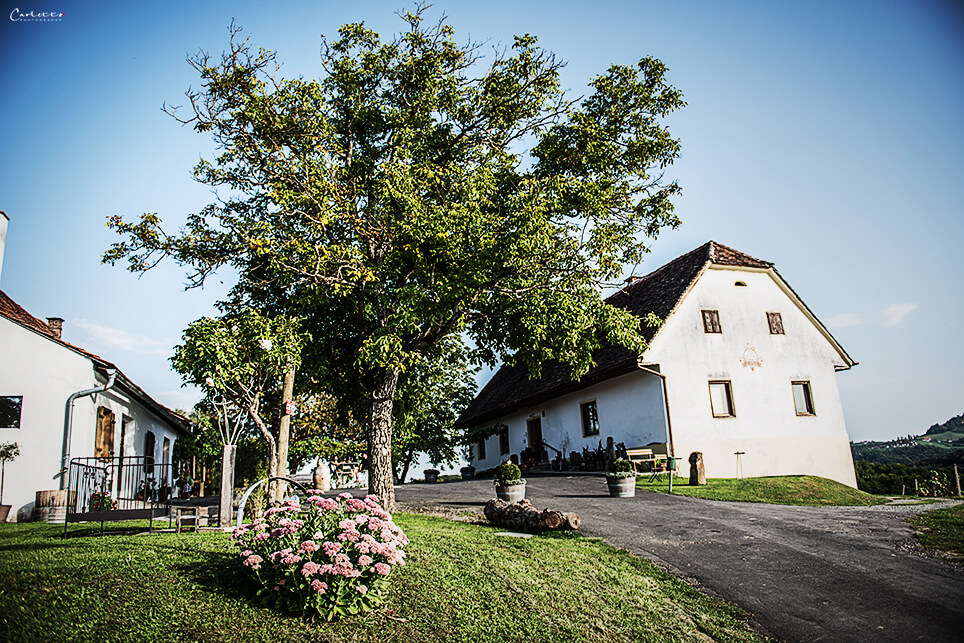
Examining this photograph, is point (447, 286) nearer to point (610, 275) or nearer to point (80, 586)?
point (610, 275)

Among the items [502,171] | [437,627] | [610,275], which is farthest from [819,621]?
[502,171]

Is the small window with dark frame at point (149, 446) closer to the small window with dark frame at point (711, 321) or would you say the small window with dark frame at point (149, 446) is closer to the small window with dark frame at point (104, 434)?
the small window with dark frame at point (104, 434)

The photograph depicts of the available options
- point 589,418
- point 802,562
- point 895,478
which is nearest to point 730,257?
point 589,418

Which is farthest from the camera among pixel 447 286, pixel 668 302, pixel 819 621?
pixel 668 302

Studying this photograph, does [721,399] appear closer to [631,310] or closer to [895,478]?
[631,310]

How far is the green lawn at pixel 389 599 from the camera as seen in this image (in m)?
5.07

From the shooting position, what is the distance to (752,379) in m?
21.3

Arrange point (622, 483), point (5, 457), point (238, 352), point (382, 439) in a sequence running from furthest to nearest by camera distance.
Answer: point (622, 483)
point (382, 439)
point (5, 457)
point (238, 352)

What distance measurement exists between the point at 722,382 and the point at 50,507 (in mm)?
19428

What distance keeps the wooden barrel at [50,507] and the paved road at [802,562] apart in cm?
840

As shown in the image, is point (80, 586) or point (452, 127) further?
point (452, 127)

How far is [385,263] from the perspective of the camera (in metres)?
13.1

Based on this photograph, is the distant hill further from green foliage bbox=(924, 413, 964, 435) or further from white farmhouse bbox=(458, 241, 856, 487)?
white farmhouse bbox=(458, 241, 856, 487)

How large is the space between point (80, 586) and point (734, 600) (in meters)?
7.07
